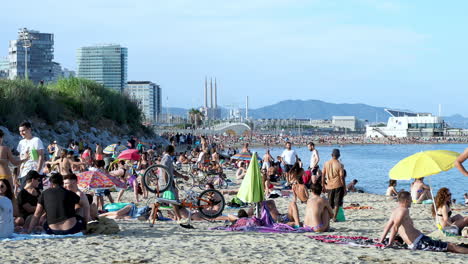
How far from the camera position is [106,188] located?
10.4 meters

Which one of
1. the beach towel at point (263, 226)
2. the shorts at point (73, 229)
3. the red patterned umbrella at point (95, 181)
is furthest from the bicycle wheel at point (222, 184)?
the shorts at point (73, 229)

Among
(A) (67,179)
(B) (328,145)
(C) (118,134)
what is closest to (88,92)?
(C) (118,134)

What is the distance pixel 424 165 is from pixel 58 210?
5010 millimetres

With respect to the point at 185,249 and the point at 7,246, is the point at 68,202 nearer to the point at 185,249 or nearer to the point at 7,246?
the point at 7,246

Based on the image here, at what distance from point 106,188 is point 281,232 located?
3184 mm

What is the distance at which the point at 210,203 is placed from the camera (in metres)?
10.7

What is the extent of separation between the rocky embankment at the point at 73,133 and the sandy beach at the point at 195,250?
21.4 m

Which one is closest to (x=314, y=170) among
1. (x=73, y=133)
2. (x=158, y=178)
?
(x=158, y=178)

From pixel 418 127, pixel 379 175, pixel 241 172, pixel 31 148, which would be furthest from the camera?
pixel 418 127

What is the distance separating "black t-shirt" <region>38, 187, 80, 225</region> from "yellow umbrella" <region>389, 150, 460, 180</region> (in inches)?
176

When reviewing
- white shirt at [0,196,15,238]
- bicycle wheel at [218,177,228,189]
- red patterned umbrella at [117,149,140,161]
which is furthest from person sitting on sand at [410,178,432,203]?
white shirt at [0,196,15,238]

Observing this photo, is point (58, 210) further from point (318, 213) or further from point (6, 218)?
point (318, 213)

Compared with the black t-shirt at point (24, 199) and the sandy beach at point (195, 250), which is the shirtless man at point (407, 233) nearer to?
the sandy beach at point (195, 250)

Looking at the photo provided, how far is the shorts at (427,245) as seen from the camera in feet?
24.6
